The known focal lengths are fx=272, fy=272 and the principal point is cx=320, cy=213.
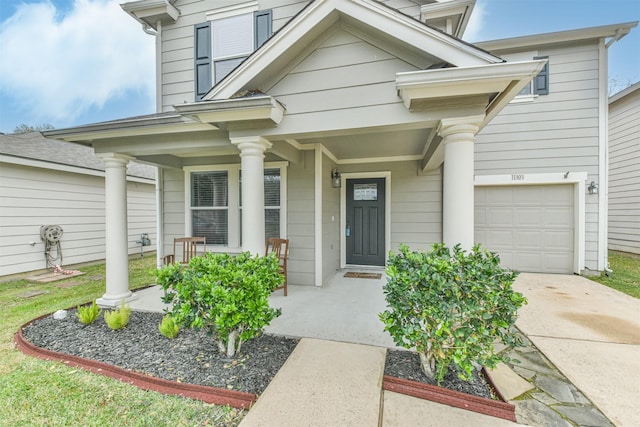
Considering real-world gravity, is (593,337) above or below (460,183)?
below

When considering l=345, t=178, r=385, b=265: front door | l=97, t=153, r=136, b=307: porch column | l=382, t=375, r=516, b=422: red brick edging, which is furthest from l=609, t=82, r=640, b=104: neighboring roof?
l=97, t=153, r=136, b=307: porch column

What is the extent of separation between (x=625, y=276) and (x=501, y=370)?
5.77 meters

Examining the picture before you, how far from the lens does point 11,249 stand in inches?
230

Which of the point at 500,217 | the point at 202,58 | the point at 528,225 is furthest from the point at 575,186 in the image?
the point at 202,58

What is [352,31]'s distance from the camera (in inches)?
114

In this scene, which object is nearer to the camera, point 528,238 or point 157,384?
point 157,384

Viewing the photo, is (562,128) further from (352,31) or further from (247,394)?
(247,394)

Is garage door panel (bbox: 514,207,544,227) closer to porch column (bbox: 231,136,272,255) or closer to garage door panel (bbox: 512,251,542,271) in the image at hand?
garage door panel (bbox: 512,251,542,271)

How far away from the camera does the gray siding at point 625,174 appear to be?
7.39m

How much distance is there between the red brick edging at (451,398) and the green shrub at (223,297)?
47.3 inches

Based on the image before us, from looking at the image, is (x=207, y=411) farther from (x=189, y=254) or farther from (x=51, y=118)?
(x=51, y=118)

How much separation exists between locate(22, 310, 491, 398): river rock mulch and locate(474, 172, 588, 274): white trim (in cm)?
525

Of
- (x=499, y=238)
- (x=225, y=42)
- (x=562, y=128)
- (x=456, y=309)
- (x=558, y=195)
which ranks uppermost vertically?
(x=225, y=42)

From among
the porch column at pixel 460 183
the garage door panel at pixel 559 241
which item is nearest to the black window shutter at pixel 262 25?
the porch column at pixel 460 183
